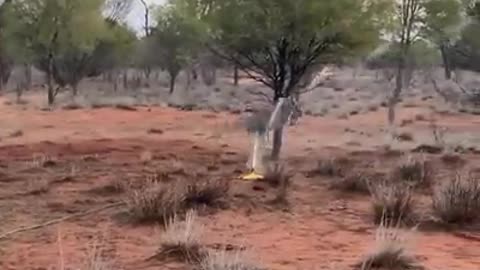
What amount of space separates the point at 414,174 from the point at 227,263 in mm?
8788

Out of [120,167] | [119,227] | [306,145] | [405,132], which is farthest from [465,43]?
[119,227]

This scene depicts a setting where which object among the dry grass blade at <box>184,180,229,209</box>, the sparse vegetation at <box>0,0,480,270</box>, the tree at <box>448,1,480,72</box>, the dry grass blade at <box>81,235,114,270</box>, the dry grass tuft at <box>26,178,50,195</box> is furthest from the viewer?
the tree at <box>448,1,480,72</box>

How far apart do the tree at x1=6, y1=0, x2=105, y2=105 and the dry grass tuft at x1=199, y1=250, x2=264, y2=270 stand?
30470 mm

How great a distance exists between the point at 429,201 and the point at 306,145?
10.7 metres

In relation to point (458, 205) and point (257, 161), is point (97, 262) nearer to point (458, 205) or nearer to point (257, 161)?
point (458, 205)

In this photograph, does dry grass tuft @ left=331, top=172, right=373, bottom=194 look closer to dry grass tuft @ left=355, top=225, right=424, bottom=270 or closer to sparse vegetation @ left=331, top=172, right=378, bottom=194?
sparse vegetation @ left=331, top=172, right=378, bottom=194

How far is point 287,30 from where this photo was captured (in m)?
17.0

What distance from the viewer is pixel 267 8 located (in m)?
16.9

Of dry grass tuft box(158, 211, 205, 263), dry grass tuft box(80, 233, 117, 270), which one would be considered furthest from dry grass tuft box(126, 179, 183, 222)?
dry grass tuft box(158, 211, 205, 263)

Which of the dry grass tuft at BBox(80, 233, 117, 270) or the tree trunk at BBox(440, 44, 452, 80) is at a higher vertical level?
the tree trunk at BBox(440, 44, 452, 80)

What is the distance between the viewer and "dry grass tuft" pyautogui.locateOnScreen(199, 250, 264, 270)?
6.68 meters

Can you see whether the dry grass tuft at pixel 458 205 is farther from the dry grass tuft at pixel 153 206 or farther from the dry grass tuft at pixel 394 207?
the dry grass tuft at pixel 153 206

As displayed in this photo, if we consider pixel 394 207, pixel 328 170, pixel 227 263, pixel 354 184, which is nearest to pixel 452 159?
pixel 328 170

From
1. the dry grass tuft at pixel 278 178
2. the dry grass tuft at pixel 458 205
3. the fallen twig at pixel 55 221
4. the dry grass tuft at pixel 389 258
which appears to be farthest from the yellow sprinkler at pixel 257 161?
the dry grass tuft at pixel 389 258
